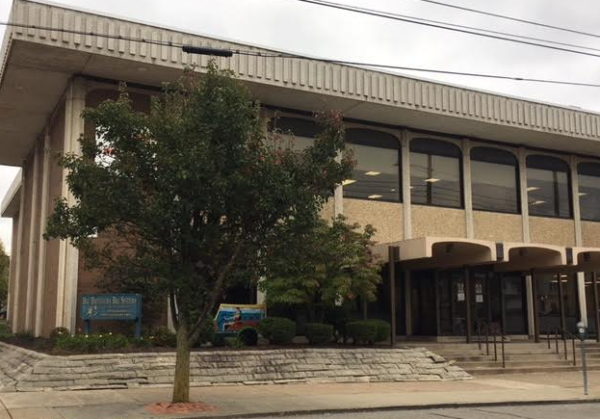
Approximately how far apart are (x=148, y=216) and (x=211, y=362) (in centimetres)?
586

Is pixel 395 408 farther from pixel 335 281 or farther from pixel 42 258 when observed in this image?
pixel 42 258

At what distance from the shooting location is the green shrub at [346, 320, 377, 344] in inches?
811

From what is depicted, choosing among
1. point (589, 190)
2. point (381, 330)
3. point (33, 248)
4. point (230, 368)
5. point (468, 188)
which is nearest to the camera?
point (230, 368)

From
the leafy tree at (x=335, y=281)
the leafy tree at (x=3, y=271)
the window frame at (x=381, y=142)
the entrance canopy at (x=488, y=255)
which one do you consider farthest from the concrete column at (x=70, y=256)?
the leafy tree at (x=3, y=271)

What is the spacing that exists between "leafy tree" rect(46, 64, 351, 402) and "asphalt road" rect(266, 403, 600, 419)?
2913mm

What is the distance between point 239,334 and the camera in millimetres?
19812

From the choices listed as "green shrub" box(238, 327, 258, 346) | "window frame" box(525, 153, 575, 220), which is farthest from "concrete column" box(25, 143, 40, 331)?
"window frame" box(525, 153, 575, 220)

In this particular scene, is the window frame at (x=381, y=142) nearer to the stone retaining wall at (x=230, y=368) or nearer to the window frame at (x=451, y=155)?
the window frame at (x=451, y=155)

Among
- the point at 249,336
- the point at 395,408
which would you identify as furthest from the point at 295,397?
the point at 249,336

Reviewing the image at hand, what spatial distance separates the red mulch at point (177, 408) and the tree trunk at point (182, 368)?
19cm

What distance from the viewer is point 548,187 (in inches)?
1148

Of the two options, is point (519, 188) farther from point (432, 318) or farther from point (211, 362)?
point (211, 362)

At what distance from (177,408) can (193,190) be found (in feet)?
12.5

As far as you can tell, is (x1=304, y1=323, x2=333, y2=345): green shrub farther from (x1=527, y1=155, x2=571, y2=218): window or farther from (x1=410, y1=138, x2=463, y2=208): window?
(x1=527, y1=155, x2=571, y2=218): window
